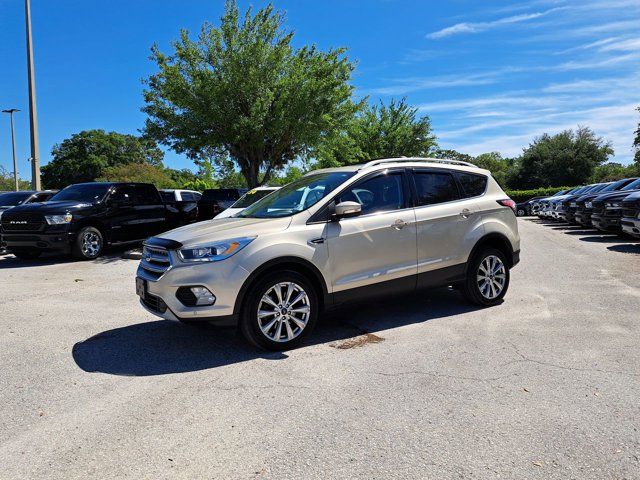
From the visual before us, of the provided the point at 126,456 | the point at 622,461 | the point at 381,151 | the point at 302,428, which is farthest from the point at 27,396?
the point at 381,151

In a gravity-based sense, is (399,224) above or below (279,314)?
above

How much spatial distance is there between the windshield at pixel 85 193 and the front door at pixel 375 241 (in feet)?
28.8

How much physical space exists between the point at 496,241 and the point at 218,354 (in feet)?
12.7

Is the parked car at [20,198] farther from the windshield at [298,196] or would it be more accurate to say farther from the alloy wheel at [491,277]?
the alloy wheel at [491,277]

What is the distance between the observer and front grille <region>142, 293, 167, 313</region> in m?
4.93

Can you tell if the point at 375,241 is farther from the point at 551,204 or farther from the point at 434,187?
the point at 551,204

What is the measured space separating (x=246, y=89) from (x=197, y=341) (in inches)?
448

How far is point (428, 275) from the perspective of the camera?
6059mm

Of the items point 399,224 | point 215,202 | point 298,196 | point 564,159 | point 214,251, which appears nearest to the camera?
point 214,251

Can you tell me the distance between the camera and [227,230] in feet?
16.5

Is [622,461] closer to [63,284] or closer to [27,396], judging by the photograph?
[27,396]

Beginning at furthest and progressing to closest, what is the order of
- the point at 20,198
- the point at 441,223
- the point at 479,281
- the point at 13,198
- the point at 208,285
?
the point at 20,198 < the point at 13,198 < the point at 479,281 < the point at 441,223 < the point at 208,285

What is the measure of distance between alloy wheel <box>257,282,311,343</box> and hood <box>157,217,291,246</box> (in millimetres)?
567

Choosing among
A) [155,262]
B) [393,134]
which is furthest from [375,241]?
[393,134]
